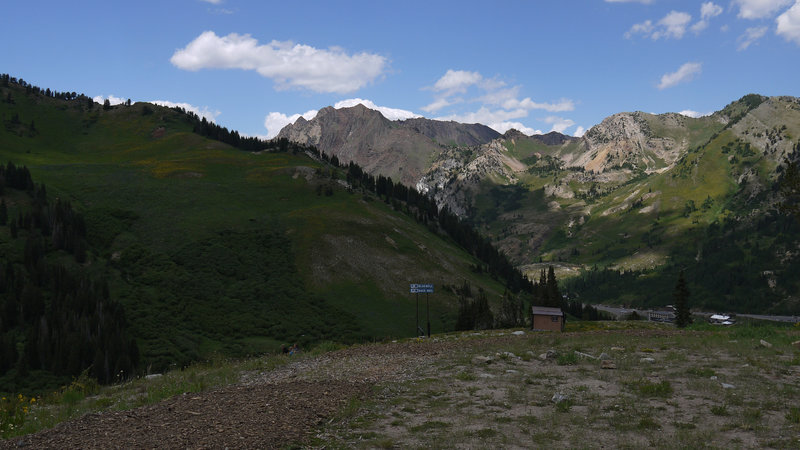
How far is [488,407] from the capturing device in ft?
57.3

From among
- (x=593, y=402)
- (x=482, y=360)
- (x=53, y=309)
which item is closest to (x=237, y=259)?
(x=53, y=309)

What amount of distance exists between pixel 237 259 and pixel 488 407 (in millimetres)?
124579

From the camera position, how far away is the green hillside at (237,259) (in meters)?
105

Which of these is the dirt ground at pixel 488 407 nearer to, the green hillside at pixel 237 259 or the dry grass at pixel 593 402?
the dry grass at pixel 593 402

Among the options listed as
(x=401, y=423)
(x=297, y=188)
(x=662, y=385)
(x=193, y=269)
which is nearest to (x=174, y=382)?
(x=401, y=423)

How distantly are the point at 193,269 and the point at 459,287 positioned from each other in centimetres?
7206

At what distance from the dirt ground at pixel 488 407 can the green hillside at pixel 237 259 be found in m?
71.9

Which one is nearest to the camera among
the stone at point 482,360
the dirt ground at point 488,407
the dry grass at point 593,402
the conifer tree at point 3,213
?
the dirt ground at point 488,407

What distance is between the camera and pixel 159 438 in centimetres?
1337

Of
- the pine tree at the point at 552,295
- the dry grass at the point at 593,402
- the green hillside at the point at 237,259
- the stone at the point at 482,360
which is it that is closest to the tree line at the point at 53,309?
the green hillside at the point at 237,259

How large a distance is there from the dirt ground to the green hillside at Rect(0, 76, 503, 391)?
71908mm

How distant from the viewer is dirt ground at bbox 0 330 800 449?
13.6m

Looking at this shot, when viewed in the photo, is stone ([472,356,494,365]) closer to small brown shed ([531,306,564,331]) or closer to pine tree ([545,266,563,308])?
small brown shed ([531,306,564,331])

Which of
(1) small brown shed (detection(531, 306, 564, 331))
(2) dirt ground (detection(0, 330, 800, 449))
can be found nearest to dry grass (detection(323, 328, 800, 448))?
(2) dirt ground (detection(0, 330, 800, 449))
